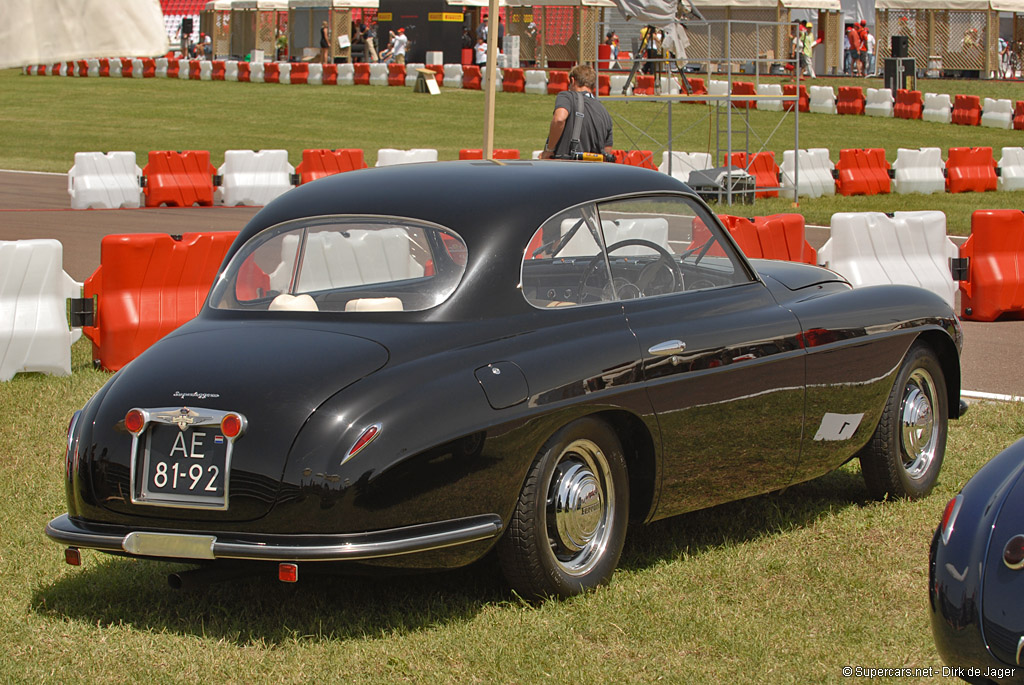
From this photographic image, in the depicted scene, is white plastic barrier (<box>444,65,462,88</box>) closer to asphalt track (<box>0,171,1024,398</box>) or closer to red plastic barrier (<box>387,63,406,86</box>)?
red plastic barrier (<box>387,63,406,86</box>)

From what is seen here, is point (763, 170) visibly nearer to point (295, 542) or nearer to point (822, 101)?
point (822, 101)

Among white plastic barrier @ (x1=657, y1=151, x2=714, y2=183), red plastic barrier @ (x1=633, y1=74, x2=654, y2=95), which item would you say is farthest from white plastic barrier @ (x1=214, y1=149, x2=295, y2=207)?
red plastic barrier @ (x1=633, y1=74, x2=654, y2=95)

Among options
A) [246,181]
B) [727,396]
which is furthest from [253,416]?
[246,181]

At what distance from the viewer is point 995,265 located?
38.0ft

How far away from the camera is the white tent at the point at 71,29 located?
98.0 inches

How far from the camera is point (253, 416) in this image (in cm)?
454

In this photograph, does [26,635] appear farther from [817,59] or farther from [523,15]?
[817,59]

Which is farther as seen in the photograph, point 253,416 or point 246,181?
point 246,181

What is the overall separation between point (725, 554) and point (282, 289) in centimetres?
206

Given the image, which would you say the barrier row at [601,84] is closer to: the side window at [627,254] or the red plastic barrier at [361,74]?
the red plastic barrier at [361,74]

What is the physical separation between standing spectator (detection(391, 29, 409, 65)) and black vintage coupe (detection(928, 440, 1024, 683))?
148 ft

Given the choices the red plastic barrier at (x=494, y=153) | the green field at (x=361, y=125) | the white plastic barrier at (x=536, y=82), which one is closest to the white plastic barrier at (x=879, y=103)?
the green field at (x=361, y=125)

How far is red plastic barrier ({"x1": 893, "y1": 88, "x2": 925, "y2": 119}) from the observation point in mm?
34688

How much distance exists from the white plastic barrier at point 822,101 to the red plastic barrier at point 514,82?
860 cm
